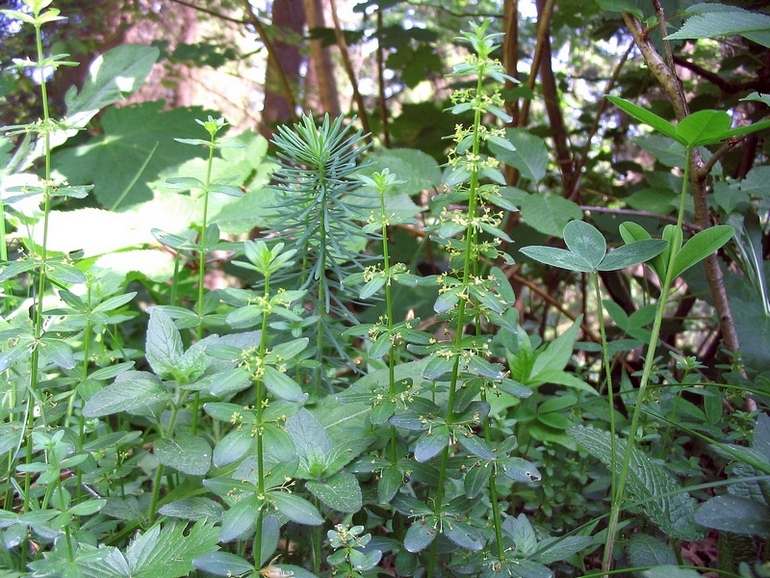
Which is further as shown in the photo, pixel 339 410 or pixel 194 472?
pixel 339 410

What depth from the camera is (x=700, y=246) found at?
2.02ft

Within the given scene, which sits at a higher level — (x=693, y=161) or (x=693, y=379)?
(x=693, y=161)

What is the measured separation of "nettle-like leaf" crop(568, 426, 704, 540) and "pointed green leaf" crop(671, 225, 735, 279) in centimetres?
21

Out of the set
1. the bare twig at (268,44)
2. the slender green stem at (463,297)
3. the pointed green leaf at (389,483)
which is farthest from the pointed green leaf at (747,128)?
the bare twig at (268,44)

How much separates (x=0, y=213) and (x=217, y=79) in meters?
3.36

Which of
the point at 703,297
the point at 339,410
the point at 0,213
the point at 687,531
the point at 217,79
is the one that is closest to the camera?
the point at 687,531

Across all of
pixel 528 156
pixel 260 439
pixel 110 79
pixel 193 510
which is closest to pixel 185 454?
pixel 193 510

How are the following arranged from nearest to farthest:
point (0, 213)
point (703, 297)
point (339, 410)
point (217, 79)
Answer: point (339, 410)
point (0, 213)
point (703, 297)
point (217, 79)

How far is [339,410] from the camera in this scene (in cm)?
75

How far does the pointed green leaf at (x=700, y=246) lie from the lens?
0.61 m

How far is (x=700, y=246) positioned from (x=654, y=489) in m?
0.28

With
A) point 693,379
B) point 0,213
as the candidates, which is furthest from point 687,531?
point 0,213

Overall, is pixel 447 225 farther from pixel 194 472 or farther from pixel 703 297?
pixel 703 297

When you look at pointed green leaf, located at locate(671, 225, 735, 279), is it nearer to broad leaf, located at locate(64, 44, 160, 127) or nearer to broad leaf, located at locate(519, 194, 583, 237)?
broad leaf, located at locate(519, 194, 583, 237)
